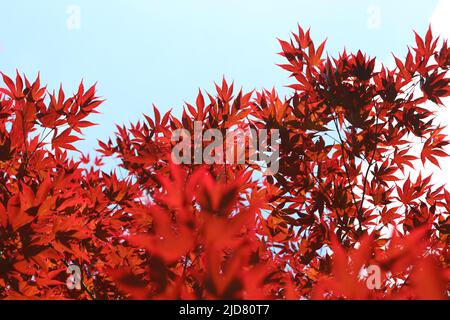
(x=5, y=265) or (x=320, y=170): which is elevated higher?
(x=320, y=170)

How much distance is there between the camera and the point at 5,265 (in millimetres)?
1445

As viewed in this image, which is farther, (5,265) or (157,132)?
(157,132)

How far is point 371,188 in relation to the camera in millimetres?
2898

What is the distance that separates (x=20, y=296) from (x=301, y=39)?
237 centimetres

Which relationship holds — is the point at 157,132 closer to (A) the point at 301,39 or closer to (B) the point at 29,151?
(B) the point at 29,151

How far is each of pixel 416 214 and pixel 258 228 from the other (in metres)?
1.00

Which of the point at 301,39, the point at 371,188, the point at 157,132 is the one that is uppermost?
the point at 301,39
